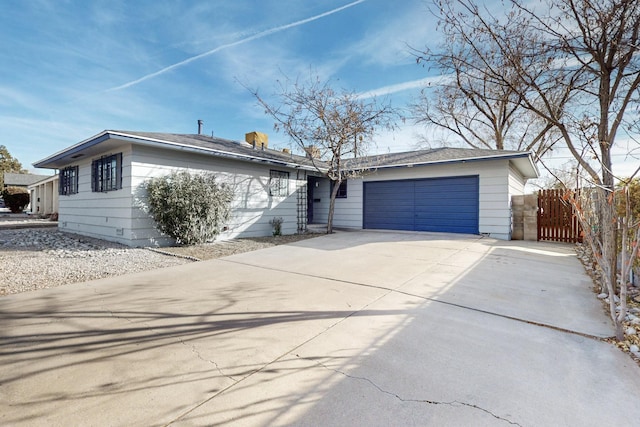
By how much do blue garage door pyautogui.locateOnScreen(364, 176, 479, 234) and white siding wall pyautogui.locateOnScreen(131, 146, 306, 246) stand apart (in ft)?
10.4

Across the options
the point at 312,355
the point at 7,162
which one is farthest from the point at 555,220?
the point at 7,162

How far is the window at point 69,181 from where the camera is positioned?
1021cm

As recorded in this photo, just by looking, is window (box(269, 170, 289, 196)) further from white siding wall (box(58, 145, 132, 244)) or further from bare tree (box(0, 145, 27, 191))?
bare tree (box(0, 145, 27, 191))

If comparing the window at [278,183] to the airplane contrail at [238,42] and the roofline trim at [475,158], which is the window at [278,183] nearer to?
the roofline trim at [475,158]

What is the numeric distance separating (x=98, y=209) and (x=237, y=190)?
4118 millimetres

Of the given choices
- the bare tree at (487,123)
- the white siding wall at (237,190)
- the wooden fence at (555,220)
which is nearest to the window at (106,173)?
the white siding wall at (237,190)

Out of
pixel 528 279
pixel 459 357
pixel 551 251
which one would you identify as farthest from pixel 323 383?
pixel 551 251

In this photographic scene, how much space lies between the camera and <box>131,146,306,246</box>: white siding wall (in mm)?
7371

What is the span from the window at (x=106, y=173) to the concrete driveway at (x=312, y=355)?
4449 millimetres

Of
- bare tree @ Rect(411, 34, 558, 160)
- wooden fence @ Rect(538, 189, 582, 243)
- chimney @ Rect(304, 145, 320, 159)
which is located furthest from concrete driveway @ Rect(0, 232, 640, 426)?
bare tree @ Rect(411, 34, 558, 160)

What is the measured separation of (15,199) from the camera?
81.1ft

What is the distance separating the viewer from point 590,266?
218 inches

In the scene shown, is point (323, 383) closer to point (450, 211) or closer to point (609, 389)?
point (609, 389)

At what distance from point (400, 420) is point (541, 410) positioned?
85cm
